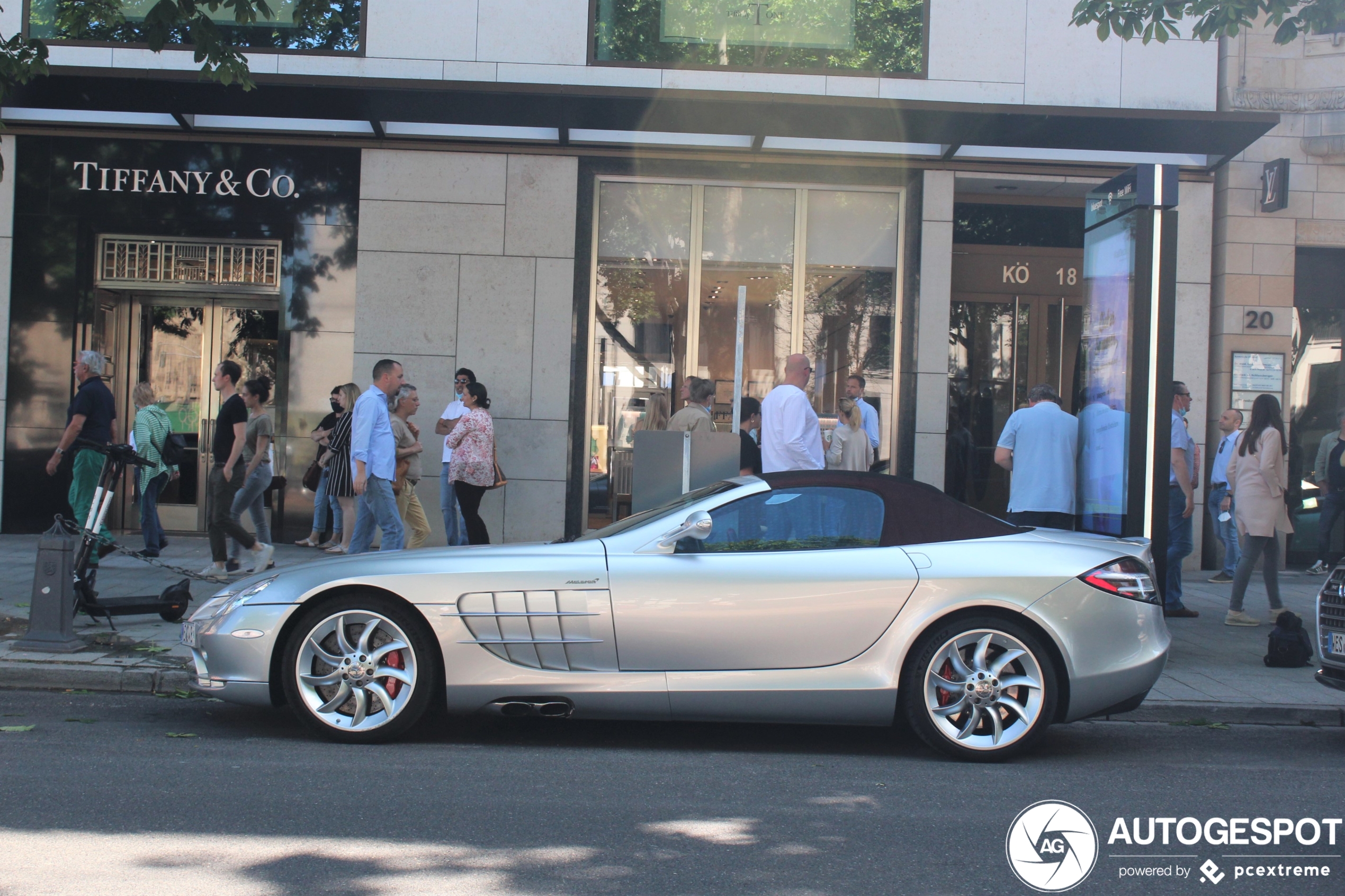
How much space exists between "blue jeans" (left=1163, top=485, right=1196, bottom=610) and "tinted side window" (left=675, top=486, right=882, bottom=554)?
4776mm

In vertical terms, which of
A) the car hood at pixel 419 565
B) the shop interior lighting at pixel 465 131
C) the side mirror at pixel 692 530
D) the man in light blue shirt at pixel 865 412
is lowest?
the car hood at pixel 419 565

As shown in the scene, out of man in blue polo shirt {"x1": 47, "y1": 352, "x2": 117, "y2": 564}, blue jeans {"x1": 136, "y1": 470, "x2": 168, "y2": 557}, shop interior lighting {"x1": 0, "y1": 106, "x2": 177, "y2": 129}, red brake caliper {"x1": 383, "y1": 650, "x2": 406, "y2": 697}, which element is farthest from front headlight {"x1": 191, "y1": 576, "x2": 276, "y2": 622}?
shop interior lighting {"x1": 0, "y1": 106, "x2": 177, "y2": 129}

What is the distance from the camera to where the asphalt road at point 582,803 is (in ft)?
11.5

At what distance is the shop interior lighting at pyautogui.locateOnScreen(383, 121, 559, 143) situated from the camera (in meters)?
11.6

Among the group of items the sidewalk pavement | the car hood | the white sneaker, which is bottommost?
the sidewalk pavement

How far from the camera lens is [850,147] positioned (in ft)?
38.7

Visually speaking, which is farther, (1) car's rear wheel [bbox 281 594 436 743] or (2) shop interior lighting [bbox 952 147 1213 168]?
(2) shop interior lighting [bbox 952 147 1213 168]

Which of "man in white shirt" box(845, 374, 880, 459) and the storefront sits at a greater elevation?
the storefront

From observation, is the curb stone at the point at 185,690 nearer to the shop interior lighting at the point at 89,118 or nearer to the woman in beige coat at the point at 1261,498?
the woman in beige coat at the point at 1261,498

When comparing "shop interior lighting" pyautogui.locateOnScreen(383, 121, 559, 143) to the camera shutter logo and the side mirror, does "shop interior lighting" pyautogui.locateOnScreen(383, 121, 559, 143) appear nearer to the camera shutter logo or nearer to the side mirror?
the side mirror

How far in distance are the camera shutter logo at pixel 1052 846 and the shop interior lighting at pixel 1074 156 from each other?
900 centimetres

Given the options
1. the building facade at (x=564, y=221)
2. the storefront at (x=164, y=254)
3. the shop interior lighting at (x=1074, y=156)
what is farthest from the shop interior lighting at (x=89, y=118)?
the shop interior lighting at (x=1074, y=156)

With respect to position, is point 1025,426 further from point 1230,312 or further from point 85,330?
point 85,330

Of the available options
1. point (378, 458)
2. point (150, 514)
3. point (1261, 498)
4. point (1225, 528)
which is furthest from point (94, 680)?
point (1225, 528)
